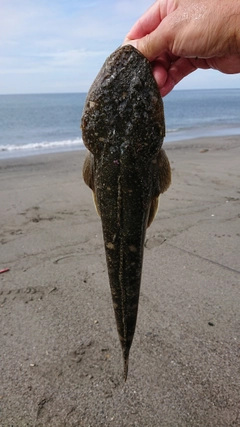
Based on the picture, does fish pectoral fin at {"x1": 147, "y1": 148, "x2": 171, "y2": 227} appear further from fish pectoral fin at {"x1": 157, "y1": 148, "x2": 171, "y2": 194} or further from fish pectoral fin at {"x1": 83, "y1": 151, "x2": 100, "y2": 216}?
fish pectoral fin at {"x1": 83, "y1": 151, "x2": 100, "y2": 216}

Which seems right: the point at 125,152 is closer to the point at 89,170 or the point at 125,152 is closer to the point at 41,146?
the point at 89,170

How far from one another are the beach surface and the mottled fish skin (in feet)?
4.65

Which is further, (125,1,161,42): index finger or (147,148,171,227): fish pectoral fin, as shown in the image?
(125,1,161,42): index finger

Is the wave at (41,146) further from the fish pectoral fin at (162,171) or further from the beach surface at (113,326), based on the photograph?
the fish pectoral fin at (162,171)

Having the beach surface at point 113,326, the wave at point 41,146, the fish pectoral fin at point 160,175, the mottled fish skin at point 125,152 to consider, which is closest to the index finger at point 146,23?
the mottled fish skin at point 125,152

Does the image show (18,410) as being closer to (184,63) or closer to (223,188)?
(184,63)

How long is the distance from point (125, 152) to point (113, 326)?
8.39 ft

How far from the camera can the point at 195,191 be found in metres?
9.19

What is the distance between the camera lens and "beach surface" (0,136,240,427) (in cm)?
342

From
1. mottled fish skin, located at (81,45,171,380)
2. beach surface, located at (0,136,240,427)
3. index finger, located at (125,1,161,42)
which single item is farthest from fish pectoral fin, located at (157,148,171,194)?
beach surface, located at (0,136,240,427)

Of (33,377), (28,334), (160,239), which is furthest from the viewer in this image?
(160,239)

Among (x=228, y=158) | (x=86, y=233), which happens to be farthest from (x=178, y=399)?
(x=228, y=158)

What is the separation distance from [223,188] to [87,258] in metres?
4.63

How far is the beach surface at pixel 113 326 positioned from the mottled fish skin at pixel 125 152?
1418 millimetres
